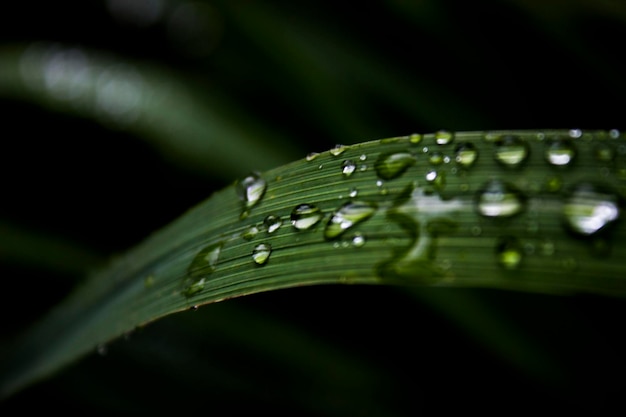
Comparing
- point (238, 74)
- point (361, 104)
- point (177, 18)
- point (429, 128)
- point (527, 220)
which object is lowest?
point (527, 220)

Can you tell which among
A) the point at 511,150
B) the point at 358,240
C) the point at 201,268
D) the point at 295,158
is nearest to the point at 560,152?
the point at 511,150

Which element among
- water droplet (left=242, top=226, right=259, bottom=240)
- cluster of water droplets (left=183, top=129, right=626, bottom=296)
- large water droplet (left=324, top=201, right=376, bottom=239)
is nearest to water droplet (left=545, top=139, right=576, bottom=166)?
cluster of water droplets (left=183, top=129, right=626, bottom=296)

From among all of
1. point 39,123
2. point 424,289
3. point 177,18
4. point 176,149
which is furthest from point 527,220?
point 177,18

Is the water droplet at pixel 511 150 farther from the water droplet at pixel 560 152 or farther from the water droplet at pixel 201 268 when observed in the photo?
the water droplet at pixel 201 268

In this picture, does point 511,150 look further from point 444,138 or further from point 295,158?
point 295,158

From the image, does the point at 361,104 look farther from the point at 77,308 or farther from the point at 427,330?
the point at 77,308
